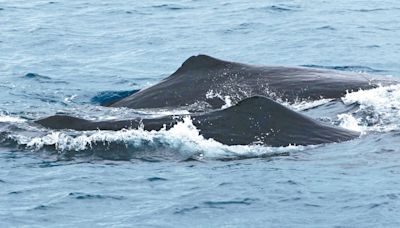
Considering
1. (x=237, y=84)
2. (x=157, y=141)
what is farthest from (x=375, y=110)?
(x=157, y=141)

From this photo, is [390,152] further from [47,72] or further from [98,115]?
[47,72]

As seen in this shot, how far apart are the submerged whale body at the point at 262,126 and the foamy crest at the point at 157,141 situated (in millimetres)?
111

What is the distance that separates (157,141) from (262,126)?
1201mm

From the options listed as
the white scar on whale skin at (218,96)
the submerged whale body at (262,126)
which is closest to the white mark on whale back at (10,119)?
the submerged whale body at (262,126)

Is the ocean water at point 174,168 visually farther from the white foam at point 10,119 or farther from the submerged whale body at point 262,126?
the submerged whale body at point 262,126

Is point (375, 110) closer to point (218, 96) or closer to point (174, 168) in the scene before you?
point (218, 96)

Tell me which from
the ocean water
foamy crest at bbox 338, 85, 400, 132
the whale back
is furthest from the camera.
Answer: foamy crest at bbox 338, 85, 400, 132

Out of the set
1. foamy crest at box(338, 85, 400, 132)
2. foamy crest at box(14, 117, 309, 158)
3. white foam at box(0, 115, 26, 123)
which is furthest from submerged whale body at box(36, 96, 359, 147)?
white foam at box(0, 115, 26, 123)

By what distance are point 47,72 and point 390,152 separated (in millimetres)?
10636

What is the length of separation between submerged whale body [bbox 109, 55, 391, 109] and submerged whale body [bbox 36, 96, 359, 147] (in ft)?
6.95

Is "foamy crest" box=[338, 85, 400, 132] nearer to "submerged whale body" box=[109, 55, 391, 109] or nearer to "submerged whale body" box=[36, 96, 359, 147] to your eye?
"submerged whale body" box=[109, 55, 391, 109]

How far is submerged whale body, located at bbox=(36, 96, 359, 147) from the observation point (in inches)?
500

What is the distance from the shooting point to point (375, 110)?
14.3 meters

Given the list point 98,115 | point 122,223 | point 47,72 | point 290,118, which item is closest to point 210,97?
point 98,115
